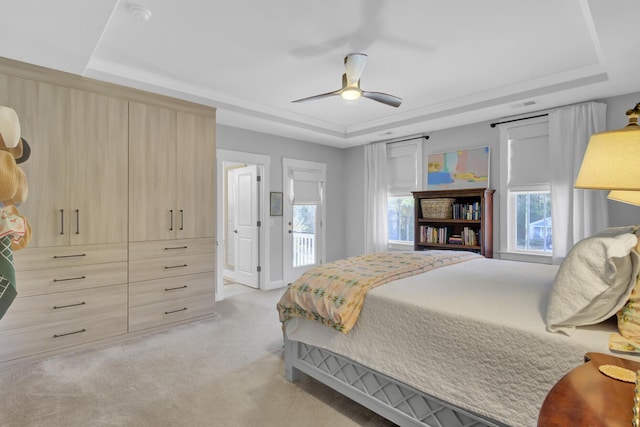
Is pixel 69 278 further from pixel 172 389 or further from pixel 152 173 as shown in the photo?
pixel 172 389

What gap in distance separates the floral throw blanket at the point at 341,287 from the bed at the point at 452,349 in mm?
65

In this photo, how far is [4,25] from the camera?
2.19 meters

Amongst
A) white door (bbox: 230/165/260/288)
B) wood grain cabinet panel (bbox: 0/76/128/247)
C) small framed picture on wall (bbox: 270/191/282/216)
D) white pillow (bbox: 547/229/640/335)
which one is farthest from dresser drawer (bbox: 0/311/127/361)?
white pillow (bbox: 547/229/640/335)

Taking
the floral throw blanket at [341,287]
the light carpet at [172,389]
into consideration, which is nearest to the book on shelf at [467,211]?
the floral throw blanket at [341,287]

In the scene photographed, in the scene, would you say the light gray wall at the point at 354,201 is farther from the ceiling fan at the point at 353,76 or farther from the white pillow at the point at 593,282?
the white pillow at the point at 593,282

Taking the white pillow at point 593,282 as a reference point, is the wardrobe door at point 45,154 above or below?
above

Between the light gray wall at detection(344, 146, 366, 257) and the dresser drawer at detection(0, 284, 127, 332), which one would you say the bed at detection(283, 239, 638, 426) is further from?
the light gray wall at detection(344, 146, 366, 257)

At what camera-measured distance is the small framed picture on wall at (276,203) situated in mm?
5281

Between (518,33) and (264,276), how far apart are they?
4.28m

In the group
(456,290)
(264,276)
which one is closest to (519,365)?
(456,290)

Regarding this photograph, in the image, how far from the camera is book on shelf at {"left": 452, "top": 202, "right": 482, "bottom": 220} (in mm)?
4371

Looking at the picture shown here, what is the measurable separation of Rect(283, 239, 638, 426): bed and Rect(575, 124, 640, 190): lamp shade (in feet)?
1.93

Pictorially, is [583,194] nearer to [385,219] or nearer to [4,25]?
[385,219]

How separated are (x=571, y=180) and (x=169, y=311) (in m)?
4.59
